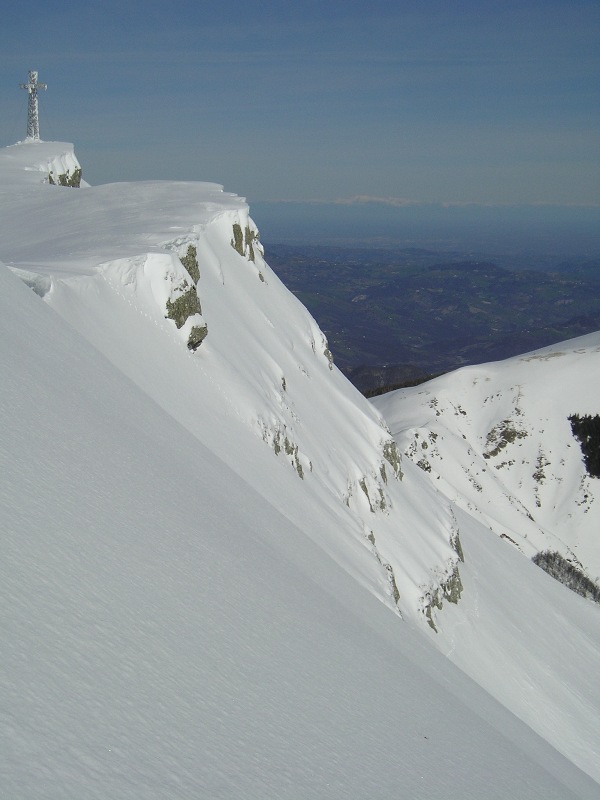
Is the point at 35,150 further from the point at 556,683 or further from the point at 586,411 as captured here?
the point at 586,411

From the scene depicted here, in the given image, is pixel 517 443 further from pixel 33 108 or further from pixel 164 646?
pixel 164 646

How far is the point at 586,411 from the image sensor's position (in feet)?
243

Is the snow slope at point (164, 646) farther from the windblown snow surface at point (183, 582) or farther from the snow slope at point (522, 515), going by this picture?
the snow slope at point (522, 515)

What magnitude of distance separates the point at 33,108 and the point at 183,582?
5389 centimetres

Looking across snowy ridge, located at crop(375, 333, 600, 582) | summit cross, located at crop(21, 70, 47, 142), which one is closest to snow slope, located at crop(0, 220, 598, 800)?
summit cross, located at crop(21, 70, 47, 142)

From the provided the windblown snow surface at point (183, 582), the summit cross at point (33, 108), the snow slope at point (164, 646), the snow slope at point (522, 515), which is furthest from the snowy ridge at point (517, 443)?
the snow slope at point (164, 646)

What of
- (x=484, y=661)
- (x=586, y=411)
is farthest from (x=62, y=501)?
Result: (x=586, y=411)

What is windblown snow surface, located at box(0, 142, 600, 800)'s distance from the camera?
4070 mm

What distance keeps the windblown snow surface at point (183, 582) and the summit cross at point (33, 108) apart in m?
29.4

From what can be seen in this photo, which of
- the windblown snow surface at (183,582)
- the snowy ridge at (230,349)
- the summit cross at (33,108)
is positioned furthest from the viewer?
the summit cross at (33,108)

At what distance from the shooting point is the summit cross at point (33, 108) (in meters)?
48.9

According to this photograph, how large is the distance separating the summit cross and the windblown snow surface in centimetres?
2942

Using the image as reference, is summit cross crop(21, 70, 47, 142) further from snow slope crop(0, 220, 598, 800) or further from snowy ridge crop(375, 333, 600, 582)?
snow slope crop(0, 220, 598, 800)

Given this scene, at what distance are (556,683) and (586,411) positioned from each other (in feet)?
161
